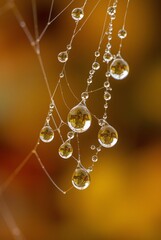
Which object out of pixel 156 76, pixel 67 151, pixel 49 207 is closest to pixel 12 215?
pixel 49 207

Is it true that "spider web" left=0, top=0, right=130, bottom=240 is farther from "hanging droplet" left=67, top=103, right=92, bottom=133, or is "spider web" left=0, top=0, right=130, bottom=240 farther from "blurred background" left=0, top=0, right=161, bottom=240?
"hanging droplet" left=67, top=103, right=92, bottom=133

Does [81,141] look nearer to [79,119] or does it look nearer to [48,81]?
[48,81]

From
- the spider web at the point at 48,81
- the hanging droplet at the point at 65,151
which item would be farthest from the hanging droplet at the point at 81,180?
the spider web at the point at 48,81

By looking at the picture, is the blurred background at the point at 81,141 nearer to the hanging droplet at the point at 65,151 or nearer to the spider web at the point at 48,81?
the spider web at the point at 48,81

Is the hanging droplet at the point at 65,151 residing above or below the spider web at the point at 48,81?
below

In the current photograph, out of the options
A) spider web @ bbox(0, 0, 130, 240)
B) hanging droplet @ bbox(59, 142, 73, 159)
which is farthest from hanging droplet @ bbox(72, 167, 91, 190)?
spider web @ bbox(0, 0, 130, 240)

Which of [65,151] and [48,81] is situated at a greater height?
[48,81]

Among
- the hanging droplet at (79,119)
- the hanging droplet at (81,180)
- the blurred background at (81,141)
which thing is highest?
the blurred background at (81,141)

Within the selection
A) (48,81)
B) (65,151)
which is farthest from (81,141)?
(65,151)
